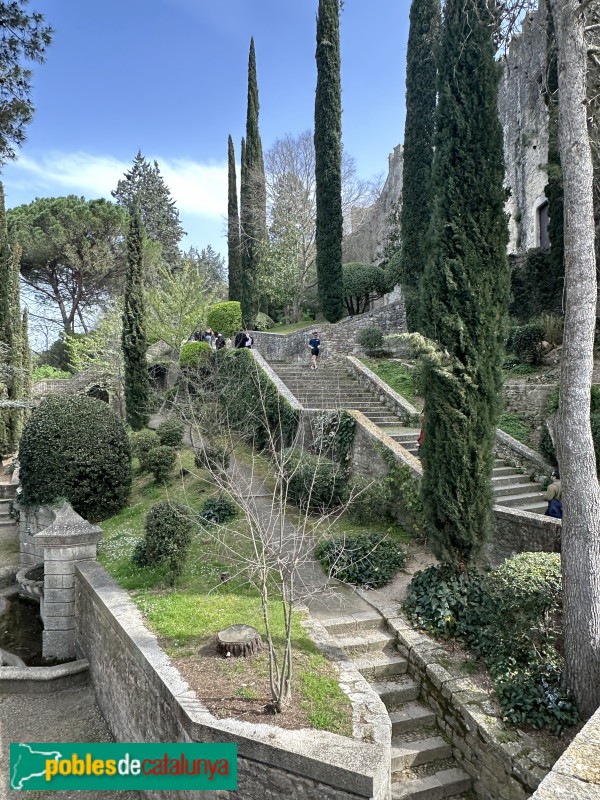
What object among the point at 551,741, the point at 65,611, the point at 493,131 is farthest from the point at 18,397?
the point at 551,741

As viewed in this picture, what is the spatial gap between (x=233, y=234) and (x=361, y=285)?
9.67 m

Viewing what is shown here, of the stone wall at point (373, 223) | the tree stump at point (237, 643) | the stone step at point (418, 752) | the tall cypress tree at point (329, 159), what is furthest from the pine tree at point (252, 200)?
the stone step at point (418, 752)

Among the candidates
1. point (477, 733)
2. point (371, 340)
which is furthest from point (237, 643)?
point (371, 340)

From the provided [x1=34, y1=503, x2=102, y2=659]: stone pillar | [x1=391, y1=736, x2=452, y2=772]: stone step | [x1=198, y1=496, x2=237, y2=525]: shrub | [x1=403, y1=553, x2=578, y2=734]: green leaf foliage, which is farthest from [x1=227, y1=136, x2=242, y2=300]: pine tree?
[x1=391, y1=736, x2=452, y2=772]: stone step

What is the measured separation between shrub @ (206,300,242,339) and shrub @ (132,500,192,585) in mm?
17735

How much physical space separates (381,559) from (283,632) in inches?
104

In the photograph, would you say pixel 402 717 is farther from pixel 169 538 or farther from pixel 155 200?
pixel 155 200

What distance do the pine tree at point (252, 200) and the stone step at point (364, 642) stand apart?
67.0 feet

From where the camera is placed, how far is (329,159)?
22.8m

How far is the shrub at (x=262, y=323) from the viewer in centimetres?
2591

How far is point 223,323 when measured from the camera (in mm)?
24922

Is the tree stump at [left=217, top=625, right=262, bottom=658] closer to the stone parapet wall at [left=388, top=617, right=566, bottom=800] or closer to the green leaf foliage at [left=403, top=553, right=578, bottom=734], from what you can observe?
the stone parapet wall at [left=388, top=617, right=566, bottom=800]

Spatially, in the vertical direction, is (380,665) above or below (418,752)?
above

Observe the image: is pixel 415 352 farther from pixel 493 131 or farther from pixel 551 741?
pixel 551 741
